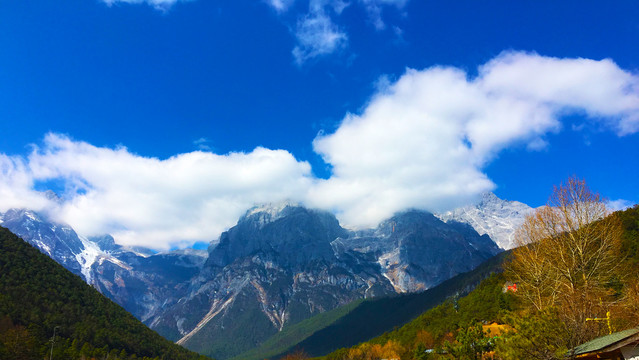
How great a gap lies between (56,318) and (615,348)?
152005mm

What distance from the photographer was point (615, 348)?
22.6 metres

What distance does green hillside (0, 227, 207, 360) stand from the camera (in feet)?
359

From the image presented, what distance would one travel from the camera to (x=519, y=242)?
49.1 m

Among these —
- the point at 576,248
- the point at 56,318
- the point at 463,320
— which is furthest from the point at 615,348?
the point at 56,318

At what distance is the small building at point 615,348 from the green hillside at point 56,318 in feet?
393

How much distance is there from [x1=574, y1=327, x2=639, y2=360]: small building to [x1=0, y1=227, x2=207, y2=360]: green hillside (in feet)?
393

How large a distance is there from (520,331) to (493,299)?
308 feet

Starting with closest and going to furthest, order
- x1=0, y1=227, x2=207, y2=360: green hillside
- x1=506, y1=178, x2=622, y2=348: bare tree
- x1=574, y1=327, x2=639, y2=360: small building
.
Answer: x1=574, y1=327, x2=639, y2=360: small building < x1=506, y1=178, x2=622, y2=348: bare tree < x1=0, y1=227, x2=207, y2=360: green hillside

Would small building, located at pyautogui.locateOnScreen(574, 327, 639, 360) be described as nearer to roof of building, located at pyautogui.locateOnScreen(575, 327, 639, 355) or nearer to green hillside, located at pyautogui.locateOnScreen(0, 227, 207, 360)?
roof of building, located at pyautogui.locateOnScreen(575, 327, 639, 355)

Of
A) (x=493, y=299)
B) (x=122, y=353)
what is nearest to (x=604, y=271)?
(x=493, y=299)

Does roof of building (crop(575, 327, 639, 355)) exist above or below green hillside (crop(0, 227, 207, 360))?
below

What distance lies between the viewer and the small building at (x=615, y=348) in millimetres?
22109

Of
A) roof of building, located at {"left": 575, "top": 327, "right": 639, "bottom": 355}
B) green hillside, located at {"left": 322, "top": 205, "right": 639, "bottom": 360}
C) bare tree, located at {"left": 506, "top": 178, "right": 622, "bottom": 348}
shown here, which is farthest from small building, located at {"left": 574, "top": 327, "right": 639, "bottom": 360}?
bare tree, located at {"left": 506, "top": 178, "right": 622, "bottom": 348}

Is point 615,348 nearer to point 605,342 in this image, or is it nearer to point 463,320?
point 605,342
